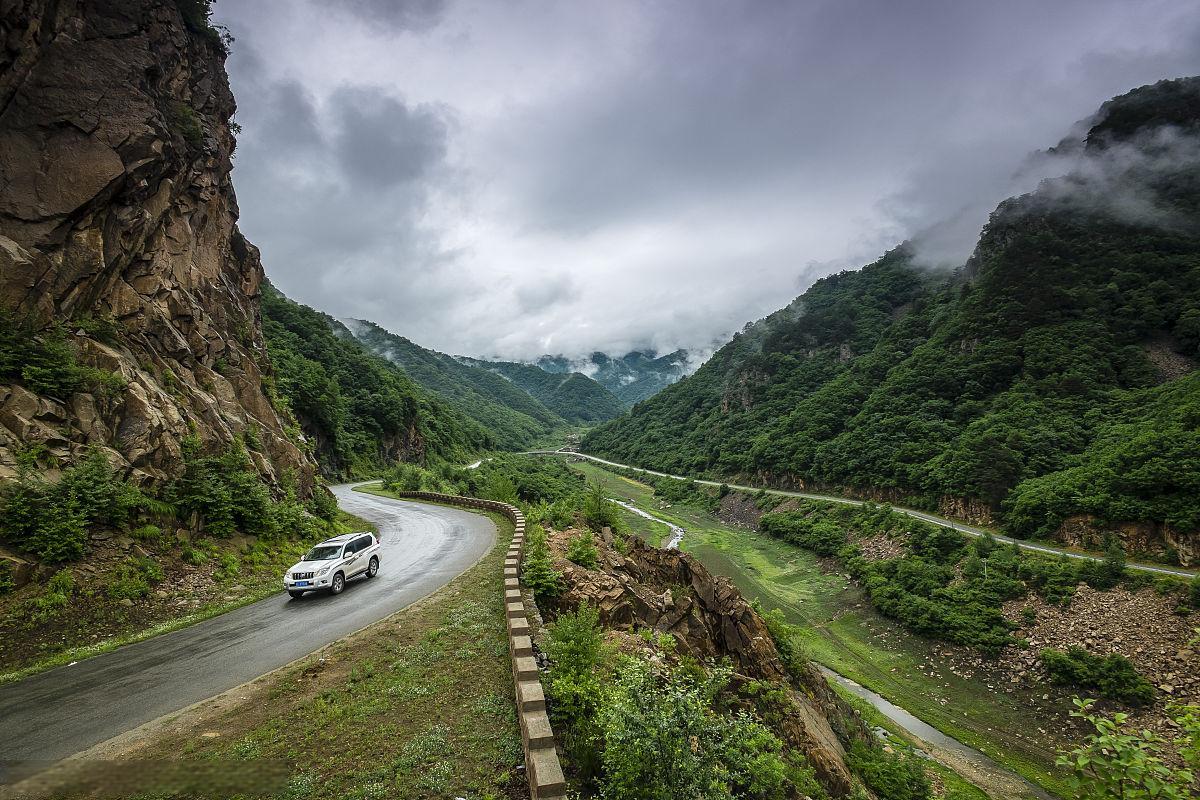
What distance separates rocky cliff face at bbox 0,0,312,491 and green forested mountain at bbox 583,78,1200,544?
57.2m

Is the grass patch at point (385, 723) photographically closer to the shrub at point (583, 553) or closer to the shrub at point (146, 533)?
the shrub at point (583, 553)

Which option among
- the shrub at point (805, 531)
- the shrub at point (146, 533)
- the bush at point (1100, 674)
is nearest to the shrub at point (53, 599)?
the shrub at point (146, 533)

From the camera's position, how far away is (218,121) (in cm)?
Result: 2880

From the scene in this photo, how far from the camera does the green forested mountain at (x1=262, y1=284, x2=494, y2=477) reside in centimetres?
5328

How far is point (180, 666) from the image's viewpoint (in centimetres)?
1034

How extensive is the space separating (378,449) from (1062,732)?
2897 inches

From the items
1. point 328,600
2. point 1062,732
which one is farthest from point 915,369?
point 328,600

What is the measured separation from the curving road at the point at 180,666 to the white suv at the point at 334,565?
0.42 metres

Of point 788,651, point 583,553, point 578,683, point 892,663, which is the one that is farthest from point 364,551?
point 892,663

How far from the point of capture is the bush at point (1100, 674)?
955 inches

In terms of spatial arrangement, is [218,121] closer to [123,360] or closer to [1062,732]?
[123,360]

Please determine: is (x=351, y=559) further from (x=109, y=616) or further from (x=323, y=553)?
(x=109, y=616)

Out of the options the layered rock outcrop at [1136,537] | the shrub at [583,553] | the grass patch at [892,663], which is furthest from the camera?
the layered rock outcrop at [1136,537]

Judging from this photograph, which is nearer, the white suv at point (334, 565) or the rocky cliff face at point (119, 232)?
the white suv at point (334, 565)
